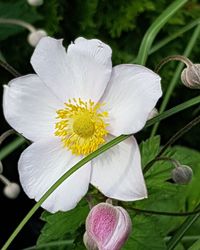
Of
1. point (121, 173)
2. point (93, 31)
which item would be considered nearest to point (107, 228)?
point (121, 173)

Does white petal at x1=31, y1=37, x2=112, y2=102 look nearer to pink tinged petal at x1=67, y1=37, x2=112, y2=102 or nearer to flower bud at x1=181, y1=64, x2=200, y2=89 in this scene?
Answer: pink tinged petal at x1=67, y1=37, x2=112, y2=102

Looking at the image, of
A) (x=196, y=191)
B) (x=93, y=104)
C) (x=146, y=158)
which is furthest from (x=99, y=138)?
(x=196, y=191)

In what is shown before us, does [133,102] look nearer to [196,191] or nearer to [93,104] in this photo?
[93,104]

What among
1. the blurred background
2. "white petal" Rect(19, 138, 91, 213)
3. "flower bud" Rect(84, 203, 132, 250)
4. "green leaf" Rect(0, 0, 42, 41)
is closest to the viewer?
"flower bud" Rect(84, 203, 132, 250)

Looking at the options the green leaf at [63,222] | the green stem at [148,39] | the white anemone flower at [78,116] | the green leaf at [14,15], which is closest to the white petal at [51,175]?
the white anemone flower at [78,116]

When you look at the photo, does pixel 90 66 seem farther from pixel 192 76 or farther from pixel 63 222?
pixel 63 222

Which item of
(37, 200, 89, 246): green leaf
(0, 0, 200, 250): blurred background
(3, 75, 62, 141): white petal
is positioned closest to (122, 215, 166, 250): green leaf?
(37, 200, 89, 246): green leaf
